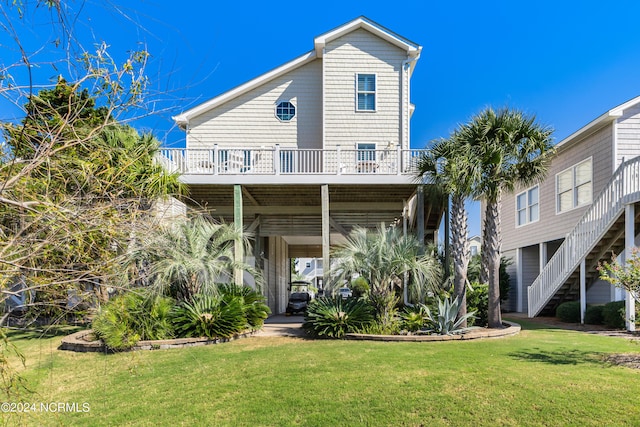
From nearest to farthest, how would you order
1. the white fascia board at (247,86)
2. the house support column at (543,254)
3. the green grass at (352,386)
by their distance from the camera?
the green grass at (352,386), the white fascia board at (247,86), the house support column at (543,254)

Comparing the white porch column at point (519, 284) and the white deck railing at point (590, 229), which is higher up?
the white deck railing at point (590, 229)

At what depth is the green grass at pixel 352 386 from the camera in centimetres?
467

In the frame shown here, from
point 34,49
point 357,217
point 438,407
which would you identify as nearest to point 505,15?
point 357,217

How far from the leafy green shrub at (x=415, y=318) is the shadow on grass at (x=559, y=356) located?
245 centimetres

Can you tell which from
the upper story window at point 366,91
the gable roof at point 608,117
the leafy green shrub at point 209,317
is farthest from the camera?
the upper story window at point 366,91

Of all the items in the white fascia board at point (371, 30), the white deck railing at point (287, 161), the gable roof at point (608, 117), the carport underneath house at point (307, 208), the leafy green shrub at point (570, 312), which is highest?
the white fascia board at point (371, 30)

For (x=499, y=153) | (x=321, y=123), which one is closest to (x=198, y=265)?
(x=499, y=153)

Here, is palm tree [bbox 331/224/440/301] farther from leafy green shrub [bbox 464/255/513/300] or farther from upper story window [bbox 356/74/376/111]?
leafy green shrub [bbox 464/255/513/300]

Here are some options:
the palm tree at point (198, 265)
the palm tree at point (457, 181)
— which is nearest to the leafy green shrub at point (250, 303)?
the palm tree at point (198, 265)

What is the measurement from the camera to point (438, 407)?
15.9 feet

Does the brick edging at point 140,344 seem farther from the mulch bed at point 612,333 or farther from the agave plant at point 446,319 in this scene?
the mulch bed at point 612,333

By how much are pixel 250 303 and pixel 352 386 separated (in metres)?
5.13

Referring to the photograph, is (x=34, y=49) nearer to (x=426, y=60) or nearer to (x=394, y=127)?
(x=394, y=127)

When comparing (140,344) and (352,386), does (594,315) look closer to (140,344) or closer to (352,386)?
(352,386)
